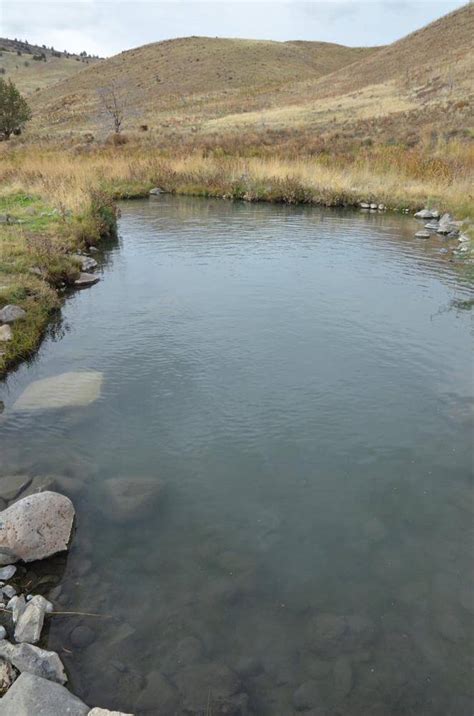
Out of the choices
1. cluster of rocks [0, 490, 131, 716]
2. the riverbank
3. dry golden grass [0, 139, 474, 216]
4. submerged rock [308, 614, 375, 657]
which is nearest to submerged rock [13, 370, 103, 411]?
the riverbank

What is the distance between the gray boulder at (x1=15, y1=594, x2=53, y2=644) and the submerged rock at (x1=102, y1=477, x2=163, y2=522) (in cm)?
114

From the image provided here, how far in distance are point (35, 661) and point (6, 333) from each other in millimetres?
5923

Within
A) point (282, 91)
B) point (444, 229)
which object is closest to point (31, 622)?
point (444, 229)

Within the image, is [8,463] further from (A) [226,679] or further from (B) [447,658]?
(B) [447,658]

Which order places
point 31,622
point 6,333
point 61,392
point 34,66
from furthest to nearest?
point 34,66, point 6,333, point 61,392, point 31,622

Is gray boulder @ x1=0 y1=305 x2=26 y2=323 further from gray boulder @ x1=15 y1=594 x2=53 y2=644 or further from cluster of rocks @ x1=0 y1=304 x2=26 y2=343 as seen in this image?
gray boulder @ x1=15 y1=594 x2=53 y2=644

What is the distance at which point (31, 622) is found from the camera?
3719 mm

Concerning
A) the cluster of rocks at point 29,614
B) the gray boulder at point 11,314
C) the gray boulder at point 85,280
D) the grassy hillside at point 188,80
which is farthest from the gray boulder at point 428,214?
the grassy hillside at point 188,80

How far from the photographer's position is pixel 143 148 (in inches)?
1272

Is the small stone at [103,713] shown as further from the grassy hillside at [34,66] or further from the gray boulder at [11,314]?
the grassy hillside at [34,66]

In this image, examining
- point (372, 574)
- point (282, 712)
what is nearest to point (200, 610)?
point (282, 712)

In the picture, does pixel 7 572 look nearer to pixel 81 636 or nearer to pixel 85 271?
pixel 81 636

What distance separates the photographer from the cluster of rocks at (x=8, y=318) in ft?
Answer: 27.1

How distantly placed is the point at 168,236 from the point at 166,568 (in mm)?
13013
